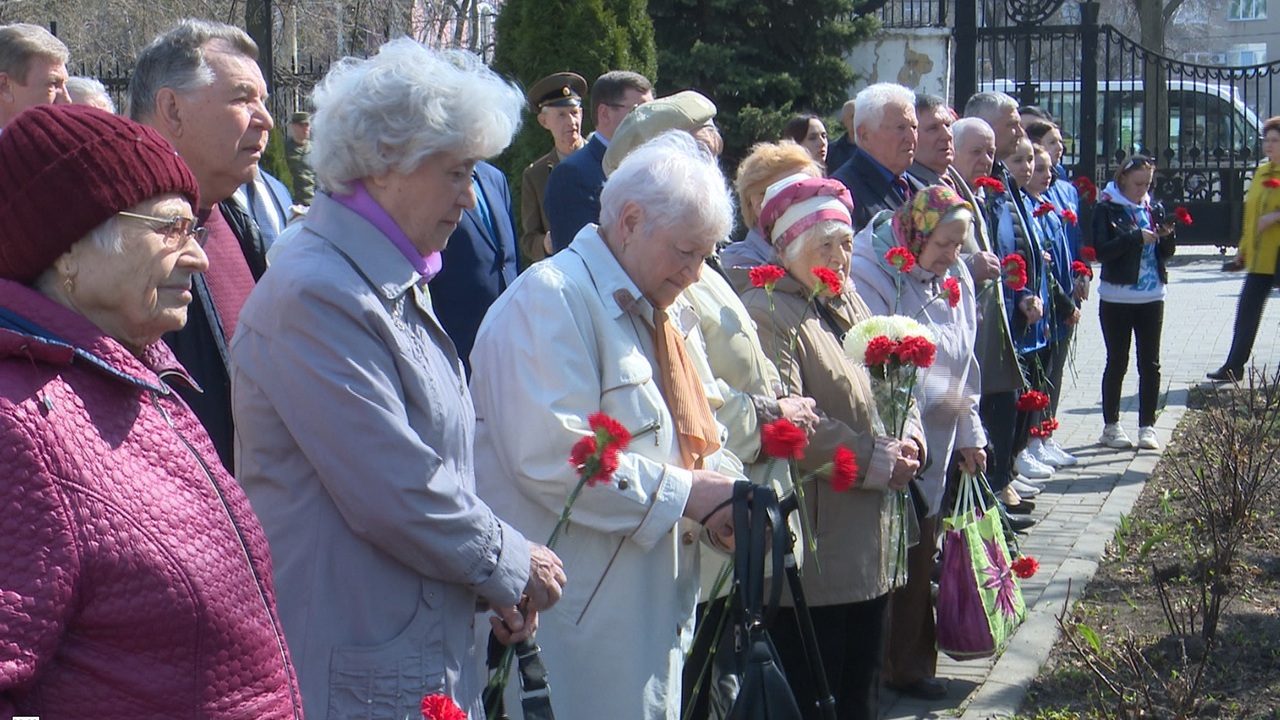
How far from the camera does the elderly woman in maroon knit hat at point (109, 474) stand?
1678 mm

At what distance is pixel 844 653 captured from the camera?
4223 millimetres

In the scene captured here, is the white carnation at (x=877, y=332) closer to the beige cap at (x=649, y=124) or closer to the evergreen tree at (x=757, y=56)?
the beige cap at (x=649, y=124)

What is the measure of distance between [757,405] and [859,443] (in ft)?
1.37

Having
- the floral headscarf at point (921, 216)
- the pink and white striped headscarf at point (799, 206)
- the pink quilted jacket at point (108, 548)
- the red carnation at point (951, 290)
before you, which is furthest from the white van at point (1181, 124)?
the pink quilted jacket at point (108, 548)

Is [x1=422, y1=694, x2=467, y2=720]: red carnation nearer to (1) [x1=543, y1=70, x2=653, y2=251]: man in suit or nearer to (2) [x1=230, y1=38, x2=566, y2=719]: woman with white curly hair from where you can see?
(2) [x1=230, y1=38, x2=566, y2=719]: woman with white curly hair

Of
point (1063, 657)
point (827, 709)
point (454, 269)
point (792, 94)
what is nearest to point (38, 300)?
point (827, 709)

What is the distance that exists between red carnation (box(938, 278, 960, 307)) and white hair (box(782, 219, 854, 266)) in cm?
90

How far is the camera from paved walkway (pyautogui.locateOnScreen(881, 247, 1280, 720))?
5.19m

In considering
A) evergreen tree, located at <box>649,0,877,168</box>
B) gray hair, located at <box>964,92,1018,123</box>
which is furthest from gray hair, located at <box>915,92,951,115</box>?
evergreen tree, located at <box>649,0,877,168</box>

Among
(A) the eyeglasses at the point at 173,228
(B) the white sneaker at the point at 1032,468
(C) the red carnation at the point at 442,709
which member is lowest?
(B) the white sneaker at the point at 1032,468

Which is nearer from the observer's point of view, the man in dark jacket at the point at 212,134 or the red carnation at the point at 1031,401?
the man in dark jacket at the point at 212,134

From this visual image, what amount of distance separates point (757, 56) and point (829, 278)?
1483 cm

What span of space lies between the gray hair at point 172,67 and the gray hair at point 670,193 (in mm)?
918

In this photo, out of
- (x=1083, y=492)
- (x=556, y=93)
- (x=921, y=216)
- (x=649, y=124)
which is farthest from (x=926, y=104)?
(x=1083, y=492)
